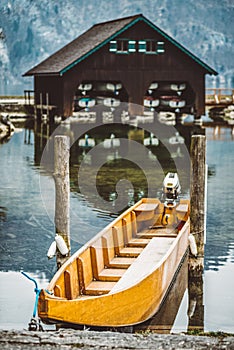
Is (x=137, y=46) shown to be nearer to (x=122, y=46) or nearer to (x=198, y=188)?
(x=122, y=46)

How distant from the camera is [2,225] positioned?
50.5 feet

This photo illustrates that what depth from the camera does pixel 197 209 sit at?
36.6 ft

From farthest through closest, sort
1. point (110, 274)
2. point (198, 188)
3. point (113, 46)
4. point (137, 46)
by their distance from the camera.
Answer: point (137, 46) → point (113, 46) → point (198, 188) → point (110, 274)

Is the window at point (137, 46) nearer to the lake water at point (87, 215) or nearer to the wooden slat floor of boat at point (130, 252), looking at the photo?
the lake water at point (87, 215)

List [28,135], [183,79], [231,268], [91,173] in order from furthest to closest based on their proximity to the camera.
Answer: [183,79]
[28,135]
[91,173]
[231,268]

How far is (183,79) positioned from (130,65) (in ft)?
11.2

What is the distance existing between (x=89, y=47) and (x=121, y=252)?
32920mm

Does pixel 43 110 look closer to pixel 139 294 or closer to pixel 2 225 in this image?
pixel 2 225

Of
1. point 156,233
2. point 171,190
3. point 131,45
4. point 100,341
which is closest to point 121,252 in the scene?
point 156,233

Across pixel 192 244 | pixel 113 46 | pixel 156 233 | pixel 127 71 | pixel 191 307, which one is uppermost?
pixel 113 46

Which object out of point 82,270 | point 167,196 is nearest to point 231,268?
point 167,196

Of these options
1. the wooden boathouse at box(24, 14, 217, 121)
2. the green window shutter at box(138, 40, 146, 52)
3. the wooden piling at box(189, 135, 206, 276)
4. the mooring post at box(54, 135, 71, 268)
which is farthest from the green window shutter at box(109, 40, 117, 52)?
the mooring post at box(54, 135, 71, 268)

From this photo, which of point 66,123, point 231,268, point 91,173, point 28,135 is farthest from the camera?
point 66,123

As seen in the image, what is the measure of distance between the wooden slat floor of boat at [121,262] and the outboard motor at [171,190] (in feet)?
7.28
